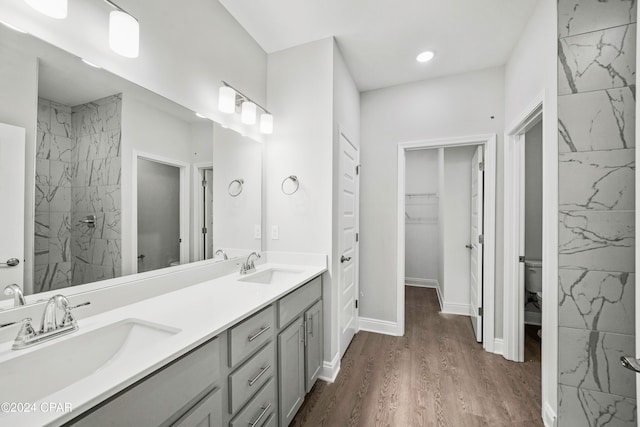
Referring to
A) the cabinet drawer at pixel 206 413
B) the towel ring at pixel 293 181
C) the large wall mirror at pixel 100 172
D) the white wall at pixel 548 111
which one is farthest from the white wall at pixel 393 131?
the cabinet drawer at pixel 206 413

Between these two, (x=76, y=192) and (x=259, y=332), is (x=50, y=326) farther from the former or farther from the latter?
(x=259, y=332)

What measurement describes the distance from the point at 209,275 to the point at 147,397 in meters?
0.97

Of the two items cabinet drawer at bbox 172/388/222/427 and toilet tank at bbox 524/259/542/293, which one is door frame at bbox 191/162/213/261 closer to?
cabinet drawer at bbox 172/388/222/427

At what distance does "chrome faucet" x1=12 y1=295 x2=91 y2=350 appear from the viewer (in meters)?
0.78

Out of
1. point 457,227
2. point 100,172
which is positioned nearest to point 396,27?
point 100,172

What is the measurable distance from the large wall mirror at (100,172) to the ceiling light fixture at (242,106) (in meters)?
0.16

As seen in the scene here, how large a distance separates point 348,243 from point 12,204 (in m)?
2.09

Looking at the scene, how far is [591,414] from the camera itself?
1299 mm

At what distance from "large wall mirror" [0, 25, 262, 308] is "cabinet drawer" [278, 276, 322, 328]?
2.02ft

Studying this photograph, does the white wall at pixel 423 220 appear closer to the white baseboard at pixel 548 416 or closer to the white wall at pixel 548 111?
the white wall at pixel 548 111

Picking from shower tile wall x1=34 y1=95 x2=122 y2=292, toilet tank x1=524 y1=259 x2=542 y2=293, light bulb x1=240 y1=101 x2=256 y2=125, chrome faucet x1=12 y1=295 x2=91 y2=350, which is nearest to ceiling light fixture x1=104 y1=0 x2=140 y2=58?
shower tile wall x1=34 y1=95 x2=122 y2=292

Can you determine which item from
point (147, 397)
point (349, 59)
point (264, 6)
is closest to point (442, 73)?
point (349, 59)

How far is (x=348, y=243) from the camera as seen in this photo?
8.07 ft

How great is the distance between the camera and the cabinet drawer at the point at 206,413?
819 mm
